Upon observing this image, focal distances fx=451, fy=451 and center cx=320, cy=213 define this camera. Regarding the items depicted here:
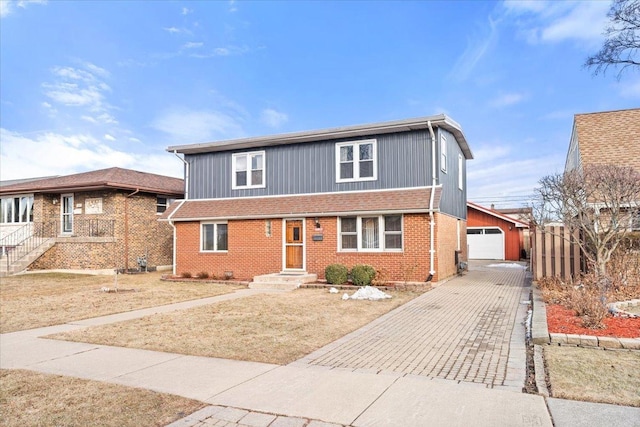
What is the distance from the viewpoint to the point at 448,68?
1833 cm

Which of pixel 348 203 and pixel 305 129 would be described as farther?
pixel 305 129

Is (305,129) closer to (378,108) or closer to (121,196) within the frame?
(378,108)

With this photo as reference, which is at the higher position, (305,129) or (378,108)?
(378,108)

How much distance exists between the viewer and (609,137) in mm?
19312

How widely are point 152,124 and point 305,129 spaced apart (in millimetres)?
10075

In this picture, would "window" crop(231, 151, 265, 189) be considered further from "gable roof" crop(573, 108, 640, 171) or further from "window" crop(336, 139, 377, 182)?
"gable roof" crop(573, 108, 640, 171)

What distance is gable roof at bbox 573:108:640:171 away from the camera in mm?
17656

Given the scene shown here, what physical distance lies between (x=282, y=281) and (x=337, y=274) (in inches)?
80.1

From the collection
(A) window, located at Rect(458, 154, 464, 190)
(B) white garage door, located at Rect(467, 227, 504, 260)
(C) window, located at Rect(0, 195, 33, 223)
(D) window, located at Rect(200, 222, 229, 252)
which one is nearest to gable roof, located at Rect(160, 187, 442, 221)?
(D) window, located at Rect(200, 222, 229, 252)

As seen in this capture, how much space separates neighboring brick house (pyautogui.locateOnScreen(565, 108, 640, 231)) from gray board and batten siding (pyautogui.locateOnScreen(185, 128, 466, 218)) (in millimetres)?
5184

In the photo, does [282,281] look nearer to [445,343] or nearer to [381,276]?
[381,276]

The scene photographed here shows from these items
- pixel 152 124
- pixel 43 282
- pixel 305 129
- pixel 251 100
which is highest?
pixel 251 100

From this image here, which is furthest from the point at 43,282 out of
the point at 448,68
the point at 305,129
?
the point at 448,68

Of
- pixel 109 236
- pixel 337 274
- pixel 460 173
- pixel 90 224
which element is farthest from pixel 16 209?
pixel 460 173
